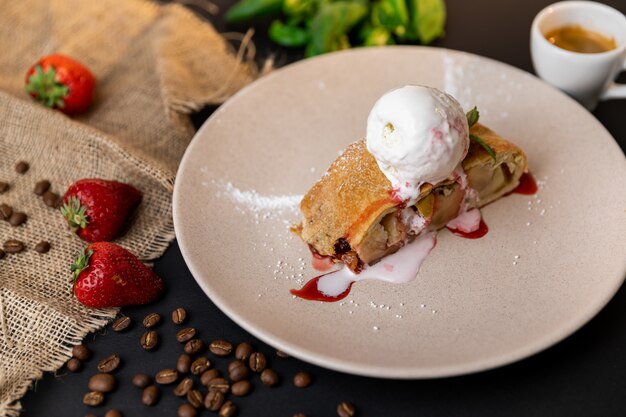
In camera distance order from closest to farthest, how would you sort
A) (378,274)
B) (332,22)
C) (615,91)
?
(378,274) → (615,91) → (332,22)

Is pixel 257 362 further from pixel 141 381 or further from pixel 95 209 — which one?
pixel 95 209

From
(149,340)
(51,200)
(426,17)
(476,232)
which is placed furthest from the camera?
(426,17)

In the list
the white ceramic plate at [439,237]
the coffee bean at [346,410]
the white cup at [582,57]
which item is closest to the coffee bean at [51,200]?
the white ceramic plate at [439,237]

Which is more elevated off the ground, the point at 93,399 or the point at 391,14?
the point at 391,14

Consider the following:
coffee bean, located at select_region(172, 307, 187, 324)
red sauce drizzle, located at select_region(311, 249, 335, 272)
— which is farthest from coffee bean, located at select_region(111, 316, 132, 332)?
red sauce drizzle, located at select_region(311, 249, 335, 272)

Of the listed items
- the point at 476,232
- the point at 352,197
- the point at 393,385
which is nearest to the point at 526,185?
the point at 476,232

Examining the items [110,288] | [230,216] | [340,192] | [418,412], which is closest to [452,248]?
[340,192]

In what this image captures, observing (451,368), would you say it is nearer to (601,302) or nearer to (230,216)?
(601,302)
